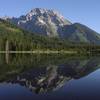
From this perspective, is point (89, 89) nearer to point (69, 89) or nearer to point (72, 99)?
point (69, 89)

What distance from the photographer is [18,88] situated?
153 feet

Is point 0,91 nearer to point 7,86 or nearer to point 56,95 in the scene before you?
point 7,86

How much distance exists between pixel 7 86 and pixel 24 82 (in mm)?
6141

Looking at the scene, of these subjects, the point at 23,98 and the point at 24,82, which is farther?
the point at 24,82

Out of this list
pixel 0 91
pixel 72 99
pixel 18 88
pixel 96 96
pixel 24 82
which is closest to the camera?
pixel 72 99

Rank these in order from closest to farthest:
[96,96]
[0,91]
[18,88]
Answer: [96,96]
[0,91]
[18,88]

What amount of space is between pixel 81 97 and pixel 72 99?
2020 millimetres

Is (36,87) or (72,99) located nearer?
(72,99)

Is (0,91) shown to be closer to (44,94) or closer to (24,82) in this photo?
(44,94)

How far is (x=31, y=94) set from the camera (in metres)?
40.8

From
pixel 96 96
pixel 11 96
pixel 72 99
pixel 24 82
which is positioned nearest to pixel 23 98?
pixel 11 96

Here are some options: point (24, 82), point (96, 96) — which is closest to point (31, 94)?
point (96, 96)

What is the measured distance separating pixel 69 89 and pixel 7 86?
10.8 metres

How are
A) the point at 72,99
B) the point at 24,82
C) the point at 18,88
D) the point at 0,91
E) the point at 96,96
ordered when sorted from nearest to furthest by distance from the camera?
the point at 72,99
the point at 96,96
the point at 0,91
the point at 18,88
the point at 24,82
